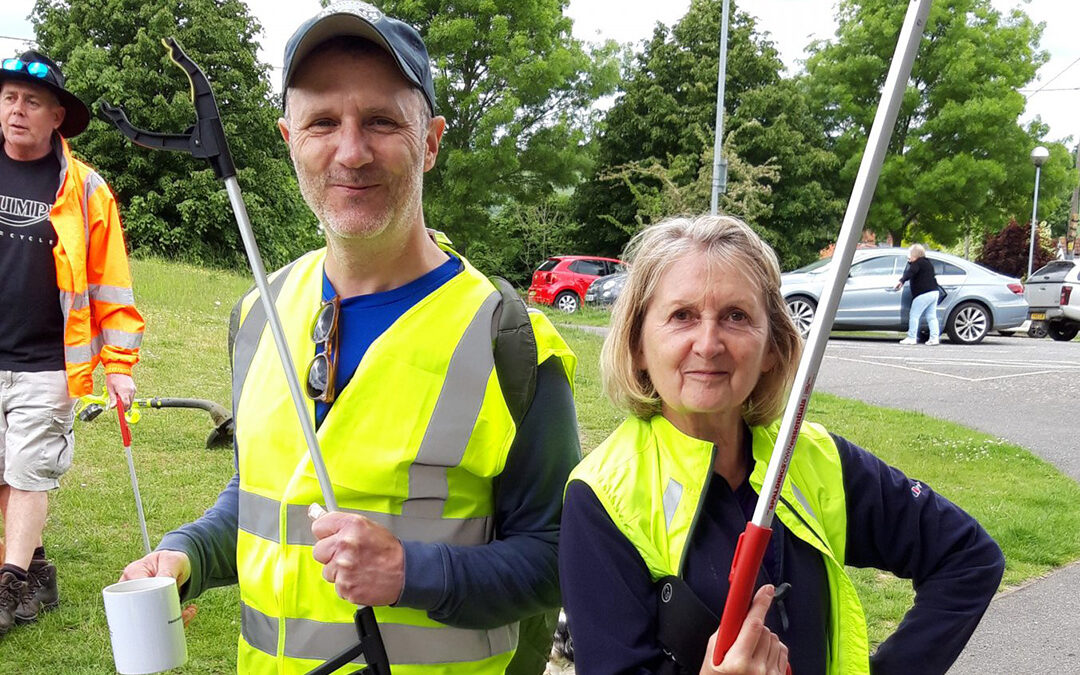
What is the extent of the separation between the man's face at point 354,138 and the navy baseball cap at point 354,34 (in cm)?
3

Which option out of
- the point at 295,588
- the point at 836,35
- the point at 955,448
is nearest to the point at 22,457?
the point at 295,588

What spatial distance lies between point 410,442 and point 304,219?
115ft

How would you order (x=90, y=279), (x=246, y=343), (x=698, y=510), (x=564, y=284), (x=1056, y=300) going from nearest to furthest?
(x=698, y=510) < (x=246, y=343) < (x=90, y=279) < (x=1056, y=300) < (x=564, y=284)

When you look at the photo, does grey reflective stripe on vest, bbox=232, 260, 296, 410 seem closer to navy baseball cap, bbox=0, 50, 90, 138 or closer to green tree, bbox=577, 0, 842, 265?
navy baseball cap, bbox=0, 50, 90, 138

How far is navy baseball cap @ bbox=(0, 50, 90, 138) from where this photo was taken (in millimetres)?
4219

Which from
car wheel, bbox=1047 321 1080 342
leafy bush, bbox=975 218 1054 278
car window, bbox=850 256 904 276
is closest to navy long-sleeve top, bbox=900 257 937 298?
car window, bbox=850 256 904 276

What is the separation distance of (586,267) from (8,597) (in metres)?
21.7

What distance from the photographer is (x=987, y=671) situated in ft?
13.6

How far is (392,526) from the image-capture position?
5.79 ft

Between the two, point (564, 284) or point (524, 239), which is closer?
point (564, 284)

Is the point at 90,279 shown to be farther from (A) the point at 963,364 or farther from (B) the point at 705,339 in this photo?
(A) the point at 963,364

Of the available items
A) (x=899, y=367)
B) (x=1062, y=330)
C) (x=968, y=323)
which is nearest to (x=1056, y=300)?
(x=1062, y=330)

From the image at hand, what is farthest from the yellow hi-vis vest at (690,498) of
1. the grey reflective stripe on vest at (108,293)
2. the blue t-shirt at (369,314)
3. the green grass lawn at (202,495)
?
the grey reflective stripe on vest at (108,293)

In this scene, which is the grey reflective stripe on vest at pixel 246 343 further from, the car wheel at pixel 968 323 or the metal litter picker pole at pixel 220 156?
the car wheel at pixel 968 323
